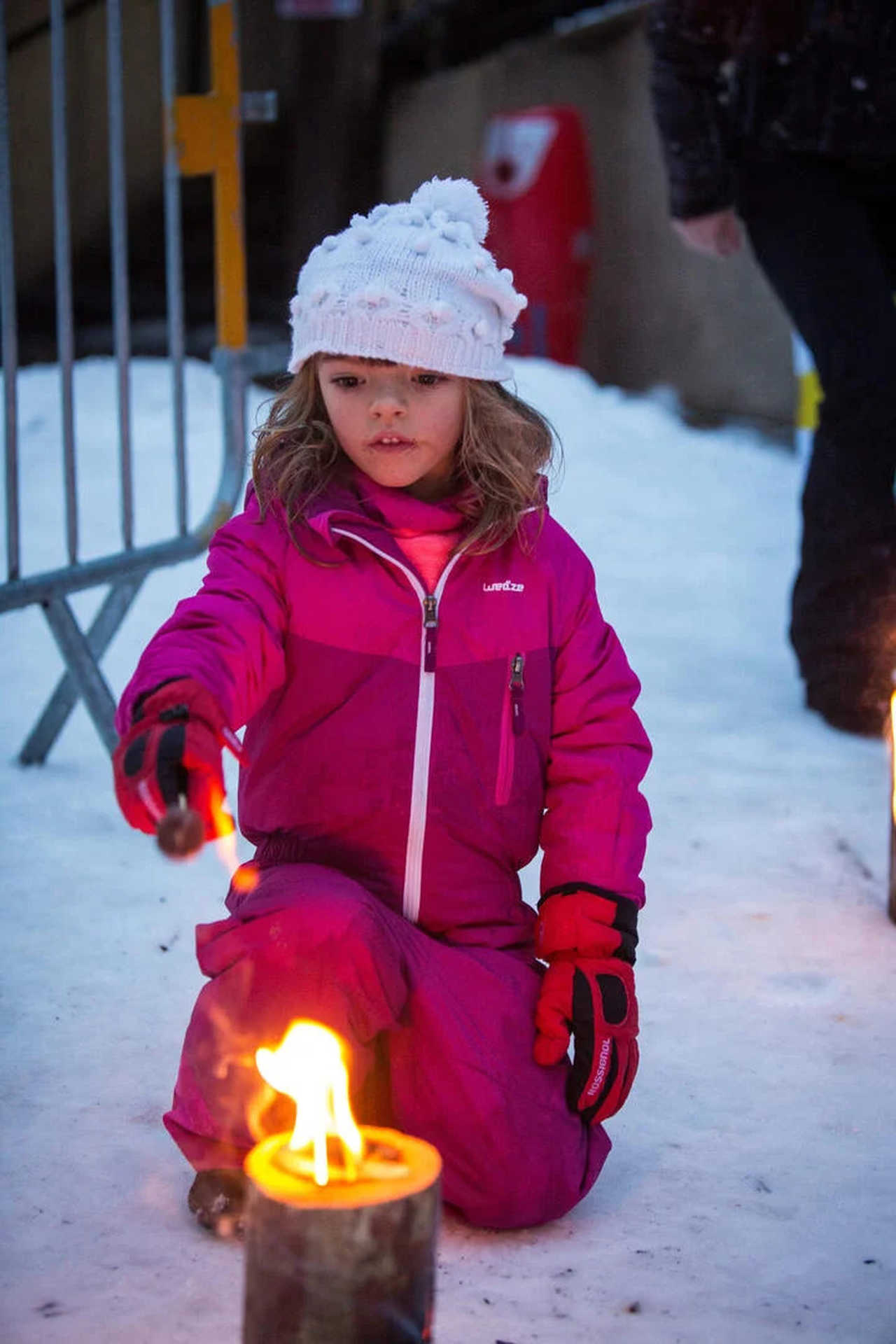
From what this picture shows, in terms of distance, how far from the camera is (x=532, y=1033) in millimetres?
1995

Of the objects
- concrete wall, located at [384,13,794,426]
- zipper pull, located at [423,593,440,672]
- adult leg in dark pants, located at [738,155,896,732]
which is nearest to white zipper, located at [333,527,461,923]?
zipper pull, located at [423,593,440,672]

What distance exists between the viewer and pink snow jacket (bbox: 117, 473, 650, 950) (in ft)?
6.63

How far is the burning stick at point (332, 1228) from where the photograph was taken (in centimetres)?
135

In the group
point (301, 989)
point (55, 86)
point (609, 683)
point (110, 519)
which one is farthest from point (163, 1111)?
point (110, 519)

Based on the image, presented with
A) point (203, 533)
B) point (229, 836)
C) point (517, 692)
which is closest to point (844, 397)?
point (203, 533)

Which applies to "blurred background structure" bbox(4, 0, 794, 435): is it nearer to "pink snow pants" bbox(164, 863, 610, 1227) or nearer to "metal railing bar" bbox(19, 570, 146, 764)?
"metal railing bar" bbox(19, 570, 146, 764)

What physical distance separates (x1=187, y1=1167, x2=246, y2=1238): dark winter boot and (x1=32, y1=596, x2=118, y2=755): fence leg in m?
1.53

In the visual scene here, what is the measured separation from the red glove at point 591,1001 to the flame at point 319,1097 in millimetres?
569

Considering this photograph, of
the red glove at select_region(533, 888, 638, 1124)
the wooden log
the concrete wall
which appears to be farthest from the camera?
the concrete wall

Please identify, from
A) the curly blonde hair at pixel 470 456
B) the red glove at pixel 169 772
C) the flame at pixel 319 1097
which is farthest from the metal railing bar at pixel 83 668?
the flame at pixel 319 1097

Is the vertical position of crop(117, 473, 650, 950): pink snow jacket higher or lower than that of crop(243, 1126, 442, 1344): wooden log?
higher

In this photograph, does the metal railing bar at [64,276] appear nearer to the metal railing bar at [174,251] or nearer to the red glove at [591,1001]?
the metal railing bar at [174,251]

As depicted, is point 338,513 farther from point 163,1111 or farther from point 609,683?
point 163,1111

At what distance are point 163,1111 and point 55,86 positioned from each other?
1.99 metres
